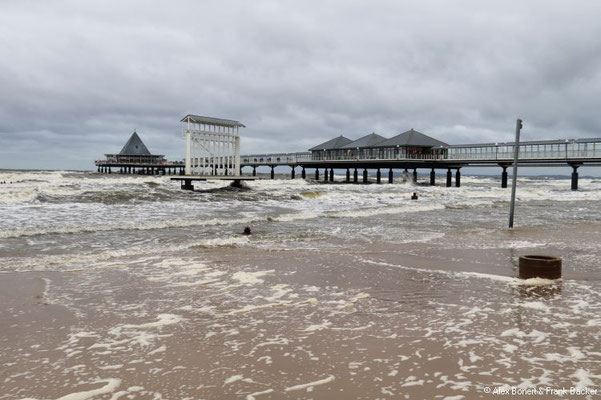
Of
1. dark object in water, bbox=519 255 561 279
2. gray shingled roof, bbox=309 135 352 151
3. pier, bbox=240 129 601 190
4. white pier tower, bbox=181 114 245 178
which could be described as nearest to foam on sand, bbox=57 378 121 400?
dark object in water, bbox=519 255 561 279

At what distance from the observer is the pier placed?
51.5 m

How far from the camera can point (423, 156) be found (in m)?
63.9

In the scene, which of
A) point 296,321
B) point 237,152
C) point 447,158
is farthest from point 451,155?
point 296,321

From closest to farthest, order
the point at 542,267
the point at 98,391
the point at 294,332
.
→ the point at 98,391, the point at 294,332, the point at 542,267

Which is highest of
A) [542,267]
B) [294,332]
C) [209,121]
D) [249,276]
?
[209,121]

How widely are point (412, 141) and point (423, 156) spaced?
110 inches

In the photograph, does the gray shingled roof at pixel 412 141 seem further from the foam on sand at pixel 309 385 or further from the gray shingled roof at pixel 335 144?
the foam on sand at pixel 309 385

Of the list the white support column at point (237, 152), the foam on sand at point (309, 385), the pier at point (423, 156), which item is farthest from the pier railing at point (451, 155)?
the foam on sand at point (309, 385)

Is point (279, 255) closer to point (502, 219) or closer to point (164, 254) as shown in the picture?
point (164, 254)

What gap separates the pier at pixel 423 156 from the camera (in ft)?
169

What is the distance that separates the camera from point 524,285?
24.8 feet

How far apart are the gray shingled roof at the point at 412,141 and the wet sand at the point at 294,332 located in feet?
187

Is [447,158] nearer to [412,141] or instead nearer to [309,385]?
[412,141]

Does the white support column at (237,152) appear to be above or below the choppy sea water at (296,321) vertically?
above
